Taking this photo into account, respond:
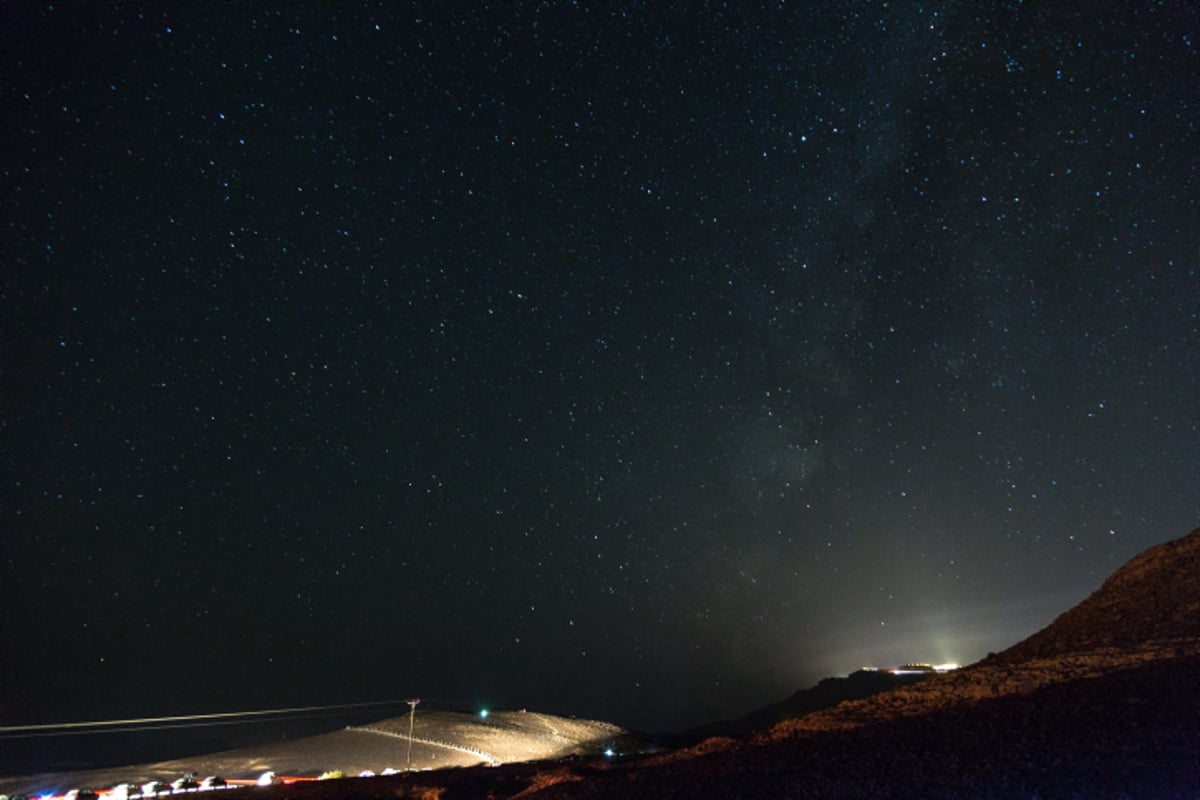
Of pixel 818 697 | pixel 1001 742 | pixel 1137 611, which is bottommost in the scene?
pixel 818 697

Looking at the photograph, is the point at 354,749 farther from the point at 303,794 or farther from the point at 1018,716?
the point at 1018,716

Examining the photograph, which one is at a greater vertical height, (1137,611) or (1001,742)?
(1137,611)

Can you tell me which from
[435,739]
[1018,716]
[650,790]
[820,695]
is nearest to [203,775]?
[435,739]

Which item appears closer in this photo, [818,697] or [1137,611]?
[1137,611]

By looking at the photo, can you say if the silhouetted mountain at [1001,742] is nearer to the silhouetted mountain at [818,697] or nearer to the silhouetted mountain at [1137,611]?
the silhouetted mountain at [1137,611]

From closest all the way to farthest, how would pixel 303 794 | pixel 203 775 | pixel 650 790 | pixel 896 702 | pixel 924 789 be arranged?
pixel 924 789 < pixel 650 790 < pixel 896 702 < pixel 303 794 < pixel 203 775

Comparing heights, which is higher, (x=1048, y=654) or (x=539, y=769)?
(x=1048, y=654)

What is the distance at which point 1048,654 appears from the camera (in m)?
21.5

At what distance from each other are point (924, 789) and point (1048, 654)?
15.0m

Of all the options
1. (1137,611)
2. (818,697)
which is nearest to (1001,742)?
(1137,611)

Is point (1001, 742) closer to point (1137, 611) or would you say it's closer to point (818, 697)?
point (1137, 611)

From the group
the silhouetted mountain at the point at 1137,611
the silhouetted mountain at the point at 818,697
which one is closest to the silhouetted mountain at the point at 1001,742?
the silhouetted mountain at the point at 1137,611

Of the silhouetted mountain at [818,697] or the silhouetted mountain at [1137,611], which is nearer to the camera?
the silhouetted mountain at [1137,611]

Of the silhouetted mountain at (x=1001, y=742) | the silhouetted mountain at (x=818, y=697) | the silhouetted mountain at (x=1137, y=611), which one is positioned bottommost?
the silhouetted mountain at (x=818, y=697)
